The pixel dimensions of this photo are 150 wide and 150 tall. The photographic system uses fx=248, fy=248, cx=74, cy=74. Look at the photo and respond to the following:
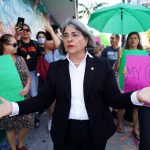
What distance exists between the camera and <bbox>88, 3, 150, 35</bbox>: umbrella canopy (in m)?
3.78

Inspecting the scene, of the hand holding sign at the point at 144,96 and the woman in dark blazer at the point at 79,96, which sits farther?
the woman in dark blazer at the point at 79,96

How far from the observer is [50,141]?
12.7ft

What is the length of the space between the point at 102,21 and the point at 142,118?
7.20 ft

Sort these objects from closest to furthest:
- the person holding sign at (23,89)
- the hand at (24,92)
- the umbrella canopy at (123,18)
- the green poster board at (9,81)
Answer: the green poster board at (9,81)
the hand at (24,92)
the person holding sign at (23,89)
the umbrella canopy at (123,18)

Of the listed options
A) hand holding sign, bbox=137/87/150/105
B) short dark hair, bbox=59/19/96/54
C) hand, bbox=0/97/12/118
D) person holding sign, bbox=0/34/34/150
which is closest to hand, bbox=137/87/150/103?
hand holding sign, bbox=137/87/150/105

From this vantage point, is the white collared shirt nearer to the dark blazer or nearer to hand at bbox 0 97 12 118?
the dark blazer

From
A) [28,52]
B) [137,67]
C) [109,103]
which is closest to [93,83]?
[109,103]

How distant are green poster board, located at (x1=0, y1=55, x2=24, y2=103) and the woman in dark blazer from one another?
75cm

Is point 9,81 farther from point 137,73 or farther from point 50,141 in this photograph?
point 50,141

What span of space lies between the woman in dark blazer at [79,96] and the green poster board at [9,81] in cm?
75

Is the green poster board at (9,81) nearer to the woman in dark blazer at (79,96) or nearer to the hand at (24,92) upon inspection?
the hand at (24,92)

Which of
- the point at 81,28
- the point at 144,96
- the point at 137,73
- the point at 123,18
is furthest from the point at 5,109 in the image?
the point at 123,18

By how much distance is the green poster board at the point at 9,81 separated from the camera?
2.61 metres

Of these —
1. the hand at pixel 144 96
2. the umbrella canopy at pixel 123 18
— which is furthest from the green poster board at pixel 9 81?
the umbrella canopy at pixel 123 18
